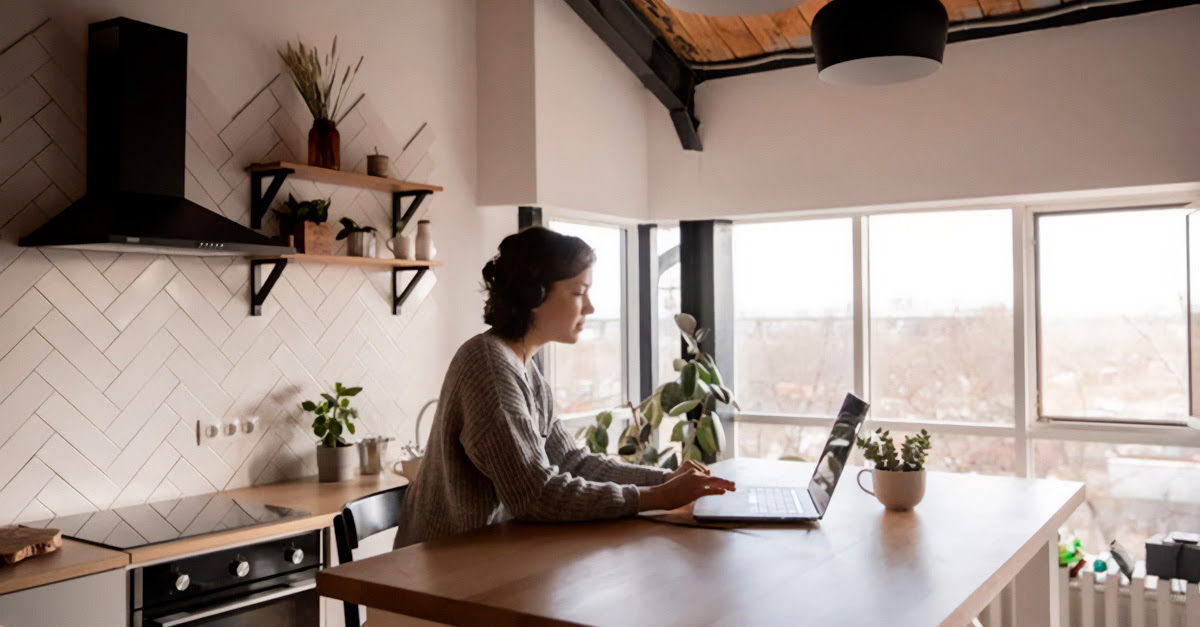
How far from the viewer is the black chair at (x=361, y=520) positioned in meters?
2.03

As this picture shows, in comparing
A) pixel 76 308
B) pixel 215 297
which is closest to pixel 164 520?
pixel 76 308

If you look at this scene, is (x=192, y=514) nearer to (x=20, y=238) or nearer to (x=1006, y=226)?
(x=20, y=238)

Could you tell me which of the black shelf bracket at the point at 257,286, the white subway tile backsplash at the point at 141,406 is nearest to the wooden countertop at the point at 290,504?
the white subway tile backsplash at the point at 141,406

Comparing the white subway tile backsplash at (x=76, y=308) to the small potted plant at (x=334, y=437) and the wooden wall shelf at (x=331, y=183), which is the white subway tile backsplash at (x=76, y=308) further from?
the small potted plant at (x=334, y=437)

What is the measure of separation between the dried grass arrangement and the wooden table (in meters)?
1.99

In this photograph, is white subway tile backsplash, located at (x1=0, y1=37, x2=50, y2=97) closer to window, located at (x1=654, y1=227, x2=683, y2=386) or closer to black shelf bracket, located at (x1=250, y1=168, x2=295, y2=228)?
black shelf bracket, located at (x1=250, y1=168, x2=295, y2=228)

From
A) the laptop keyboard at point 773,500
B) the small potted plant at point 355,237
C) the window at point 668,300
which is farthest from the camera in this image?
the window at point 668,300

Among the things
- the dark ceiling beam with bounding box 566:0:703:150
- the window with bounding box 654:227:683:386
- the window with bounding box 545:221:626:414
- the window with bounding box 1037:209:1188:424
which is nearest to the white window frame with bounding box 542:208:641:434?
the window with bounding box 545:221:626:414

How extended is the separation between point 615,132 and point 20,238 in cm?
275

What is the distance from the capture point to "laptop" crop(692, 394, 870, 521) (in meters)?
2.02

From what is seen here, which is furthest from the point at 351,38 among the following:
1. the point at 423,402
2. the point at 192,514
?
the point at 192,514

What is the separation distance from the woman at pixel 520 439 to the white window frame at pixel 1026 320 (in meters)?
2.49

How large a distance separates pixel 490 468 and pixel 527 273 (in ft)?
1.59

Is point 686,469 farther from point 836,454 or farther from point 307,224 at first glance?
point 307,224
